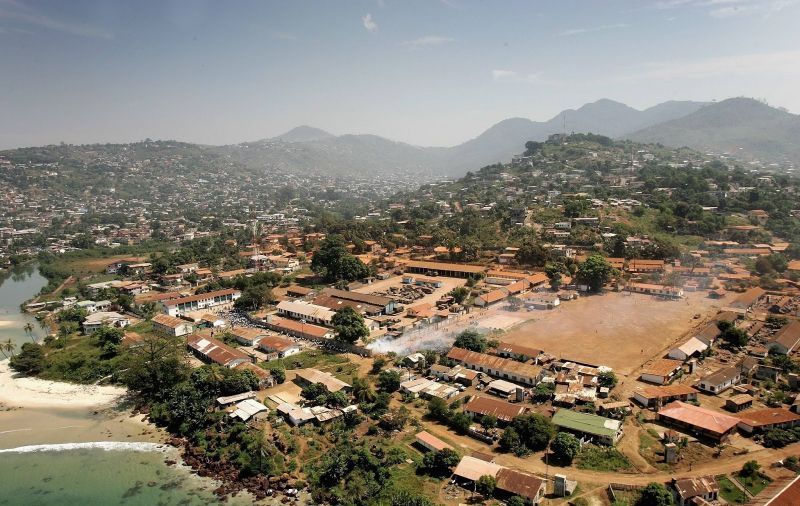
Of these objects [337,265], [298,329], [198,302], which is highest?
[337,265]

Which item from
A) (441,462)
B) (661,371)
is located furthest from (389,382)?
(661,371)

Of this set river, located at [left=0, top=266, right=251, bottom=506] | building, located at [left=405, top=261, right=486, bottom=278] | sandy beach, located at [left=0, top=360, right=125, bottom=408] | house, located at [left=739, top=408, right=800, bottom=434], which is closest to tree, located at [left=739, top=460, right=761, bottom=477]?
house, located at [left=739, top=408, right=800, bottom=434]

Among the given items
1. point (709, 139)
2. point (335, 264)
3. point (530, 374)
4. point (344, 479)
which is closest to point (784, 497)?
point (530, 374)

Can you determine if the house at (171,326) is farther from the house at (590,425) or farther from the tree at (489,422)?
the house at (590,425)

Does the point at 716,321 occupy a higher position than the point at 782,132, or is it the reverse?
the point at 782,132

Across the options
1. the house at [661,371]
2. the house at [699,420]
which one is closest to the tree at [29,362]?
the house at [699,420]

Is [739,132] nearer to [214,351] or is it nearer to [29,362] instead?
[214,351]

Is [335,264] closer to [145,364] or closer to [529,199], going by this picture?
[145,364]
